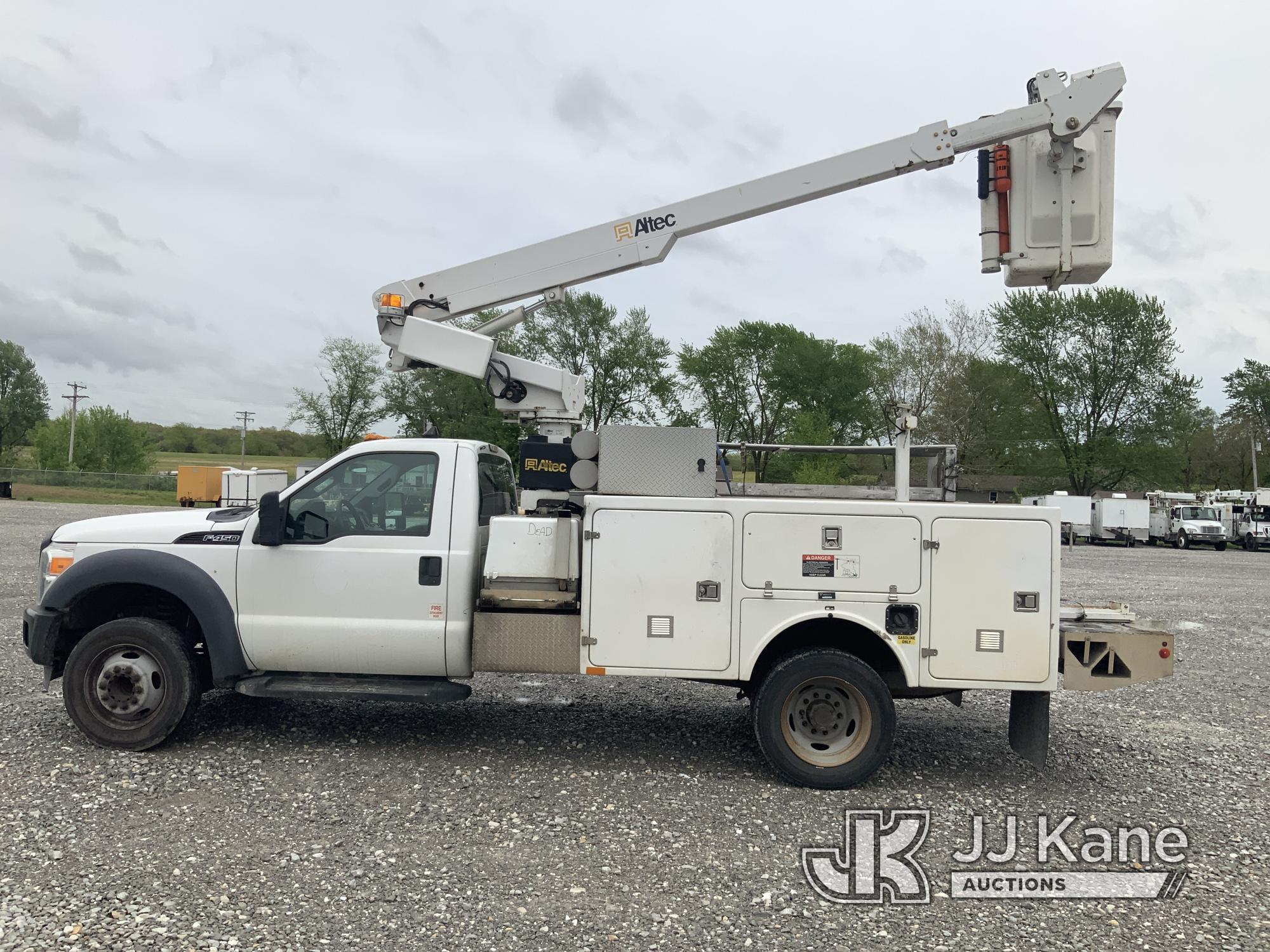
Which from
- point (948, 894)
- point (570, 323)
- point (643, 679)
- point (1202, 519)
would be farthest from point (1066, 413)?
point (948, 894)

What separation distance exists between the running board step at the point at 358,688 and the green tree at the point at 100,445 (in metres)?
66.3

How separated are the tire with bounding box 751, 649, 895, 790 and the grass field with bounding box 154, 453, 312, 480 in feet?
200

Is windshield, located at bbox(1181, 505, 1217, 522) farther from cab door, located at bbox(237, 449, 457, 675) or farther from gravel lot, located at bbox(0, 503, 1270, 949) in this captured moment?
cab door, located at bbox(237, 449, 457, 675)

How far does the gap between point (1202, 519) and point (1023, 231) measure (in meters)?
39.5

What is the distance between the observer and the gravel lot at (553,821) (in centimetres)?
396

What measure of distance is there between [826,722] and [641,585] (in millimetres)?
1428

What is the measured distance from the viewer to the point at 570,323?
51.7 metres

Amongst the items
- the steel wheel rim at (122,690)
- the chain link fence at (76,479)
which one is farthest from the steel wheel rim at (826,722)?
the chain link fence at (76,479)

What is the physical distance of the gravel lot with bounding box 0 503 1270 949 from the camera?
3.96 metres

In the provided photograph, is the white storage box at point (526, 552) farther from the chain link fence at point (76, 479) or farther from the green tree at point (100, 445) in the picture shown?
the green tree at point (100, 445)

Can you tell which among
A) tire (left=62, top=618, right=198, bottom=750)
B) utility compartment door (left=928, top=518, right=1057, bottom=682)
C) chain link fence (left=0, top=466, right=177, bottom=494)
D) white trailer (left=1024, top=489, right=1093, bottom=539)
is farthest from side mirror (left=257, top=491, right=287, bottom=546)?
chain link fence (left=0, top=466, right=177, bottom=494)

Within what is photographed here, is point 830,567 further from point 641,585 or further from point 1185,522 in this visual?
point 1185,522

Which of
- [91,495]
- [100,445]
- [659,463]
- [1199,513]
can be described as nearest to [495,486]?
[659,463]

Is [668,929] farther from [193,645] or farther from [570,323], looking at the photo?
[570,323]
